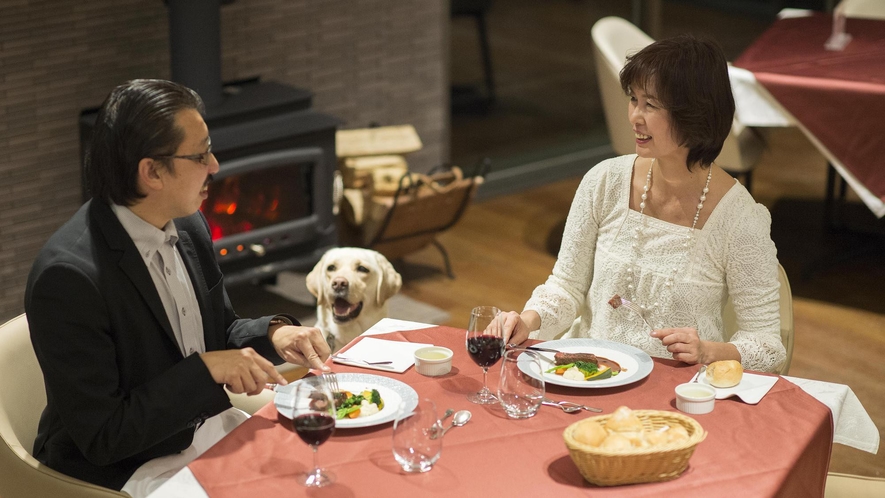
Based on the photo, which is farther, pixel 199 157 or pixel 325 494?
pixel 199 157

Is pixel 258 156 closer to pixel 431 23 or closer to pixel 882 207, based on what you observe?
pixel 431 23

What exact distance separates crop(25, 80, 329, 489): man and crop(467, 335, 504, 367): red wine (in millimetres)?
311

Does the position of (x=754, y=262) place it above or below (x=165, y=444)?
above

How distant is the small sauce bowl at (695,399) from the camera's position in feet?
5.93

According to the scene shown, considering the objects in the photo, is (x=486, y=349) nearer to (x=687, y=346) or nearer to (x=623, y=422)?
(x=623, y=422)

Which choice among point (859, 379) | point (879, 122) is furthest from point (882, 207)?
point (859, 379)

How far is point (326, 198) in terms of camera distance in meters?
4.08

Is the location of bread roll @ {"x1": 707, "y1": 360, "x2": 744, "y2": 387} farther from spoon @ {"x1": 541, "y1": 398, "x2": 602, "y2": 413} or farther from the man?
the man

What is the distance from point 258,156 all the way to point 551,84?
3136 mm

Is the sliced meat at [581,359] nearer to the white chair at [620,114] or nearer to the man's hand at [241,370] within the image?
the man's hand at [241,370]

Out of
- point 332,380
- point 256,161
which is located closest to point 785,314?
point 332,380

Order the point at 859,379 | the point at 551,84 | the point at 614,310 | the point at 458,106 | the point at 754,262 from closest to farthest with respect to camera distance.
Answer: the point at 754,262 < the point at 614,310 < the point at 859,379 < the point at 458,106 < the point at 551,84

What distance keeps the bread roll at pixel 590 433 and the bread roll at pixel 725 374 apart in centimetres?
37

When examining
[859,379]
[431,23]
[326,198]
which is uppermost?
[431,23]
